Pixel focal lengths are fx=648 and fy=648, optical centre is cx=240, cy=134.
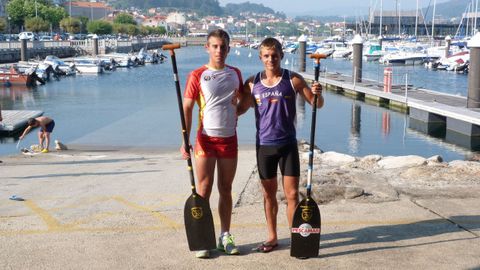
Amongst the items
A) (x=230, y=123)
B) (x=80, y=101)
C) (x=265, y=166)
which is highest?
(x=230, y=123)

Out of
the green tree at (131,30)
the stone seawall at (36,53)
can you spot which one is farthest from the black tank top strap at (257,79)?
the green tree at (131,30)

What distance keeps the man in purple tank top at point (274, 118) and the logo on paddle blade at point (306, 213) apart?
0.13 metres

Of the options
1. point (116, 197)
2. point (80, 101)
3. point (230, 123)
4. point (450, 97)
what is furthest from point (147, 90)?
point (230, 123)

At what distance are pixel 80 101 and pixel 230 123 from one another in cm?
3193

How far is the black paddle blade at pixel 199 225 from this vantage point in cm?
542

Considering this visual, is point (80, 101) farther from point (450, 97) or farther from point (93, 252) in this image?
point (93, 252)

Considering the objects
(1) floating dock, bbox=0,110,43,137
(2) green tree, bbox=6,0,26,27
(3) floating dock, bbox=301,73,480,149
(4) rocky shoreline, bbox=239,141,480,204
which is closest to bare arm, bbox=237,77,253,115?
(4) rocky shoreline, bbox=239,141,480,204

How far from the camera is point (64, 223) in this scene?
656cm

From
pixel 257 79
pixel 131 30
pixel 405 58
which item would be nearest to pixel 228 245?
pixel 257 79

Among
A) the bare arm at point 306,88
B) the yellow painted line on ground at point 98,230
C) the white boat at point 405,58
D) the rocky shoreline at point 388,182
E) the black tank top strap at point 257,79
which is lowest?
the white boat at point 405,58

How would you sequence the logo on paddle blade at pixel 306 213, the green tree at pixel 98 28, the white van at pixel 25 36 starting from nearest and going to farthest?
the logo on paddle blade at pixel 306 213 → the white van at pixel 25 36 → the green tree at pixel 98 28

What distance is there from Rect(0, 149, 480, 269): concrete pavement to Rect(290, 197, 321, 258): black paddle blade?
0.34 feet

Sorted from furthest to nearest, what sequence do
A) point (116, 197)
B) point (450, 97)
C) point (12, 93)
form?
point (12, 93), point (450, 97), point (116, 197)

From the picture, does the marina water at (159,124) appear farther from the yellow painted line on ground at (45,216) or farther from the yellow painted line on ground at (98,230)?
the yellow painted line on ground at (98,230)
